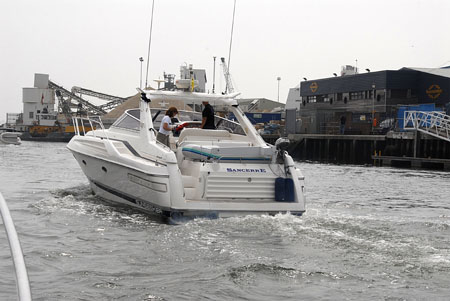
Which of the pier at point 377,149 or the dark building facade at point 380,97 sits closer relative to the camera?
the pier at point 377,149

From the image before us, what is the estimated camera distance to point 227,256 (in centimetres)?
692

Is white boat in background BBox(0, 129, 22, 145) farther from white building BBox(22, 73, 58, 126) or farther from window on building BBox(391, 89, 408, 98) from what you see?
white building BBox(22, 73, 58, 126)

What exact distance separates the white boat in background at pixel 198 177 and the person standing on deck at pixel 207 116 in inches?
28.9

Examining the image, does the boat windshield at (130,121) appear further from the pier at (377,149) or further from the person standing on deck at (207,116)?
the pier at (377,149)

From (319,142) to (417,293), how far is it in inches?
1568

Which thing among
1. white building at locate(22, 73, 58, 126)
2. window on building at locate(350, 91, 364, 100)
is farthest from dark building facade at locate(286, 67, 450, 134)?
white building at locate(22, 73, 58, 126)

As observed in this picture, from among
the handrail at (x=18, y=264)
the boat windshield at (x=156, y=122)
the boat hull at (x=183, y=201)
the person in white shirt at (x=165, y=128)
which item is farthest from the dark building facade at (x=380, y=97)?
the handrail at (x=18, y=264)

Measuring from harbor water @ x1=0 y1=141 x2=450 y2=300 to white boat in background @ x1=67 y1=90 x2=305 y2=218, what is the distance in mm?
286

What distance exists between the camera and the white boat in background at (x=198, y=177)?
9.43 metres

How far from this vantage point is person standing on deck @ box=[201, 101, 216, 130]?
39.7 ft

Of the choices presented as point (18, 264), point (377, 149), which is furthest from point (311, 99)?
point (18, 264)

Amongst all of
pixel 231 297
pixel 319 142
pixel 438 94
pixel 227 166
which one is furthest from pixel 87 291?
pixel 438 94

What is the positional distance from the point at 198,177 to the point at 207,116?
2.59 meters

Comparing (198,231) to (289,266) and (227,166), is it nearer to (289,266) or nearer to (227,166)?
(227,166)
